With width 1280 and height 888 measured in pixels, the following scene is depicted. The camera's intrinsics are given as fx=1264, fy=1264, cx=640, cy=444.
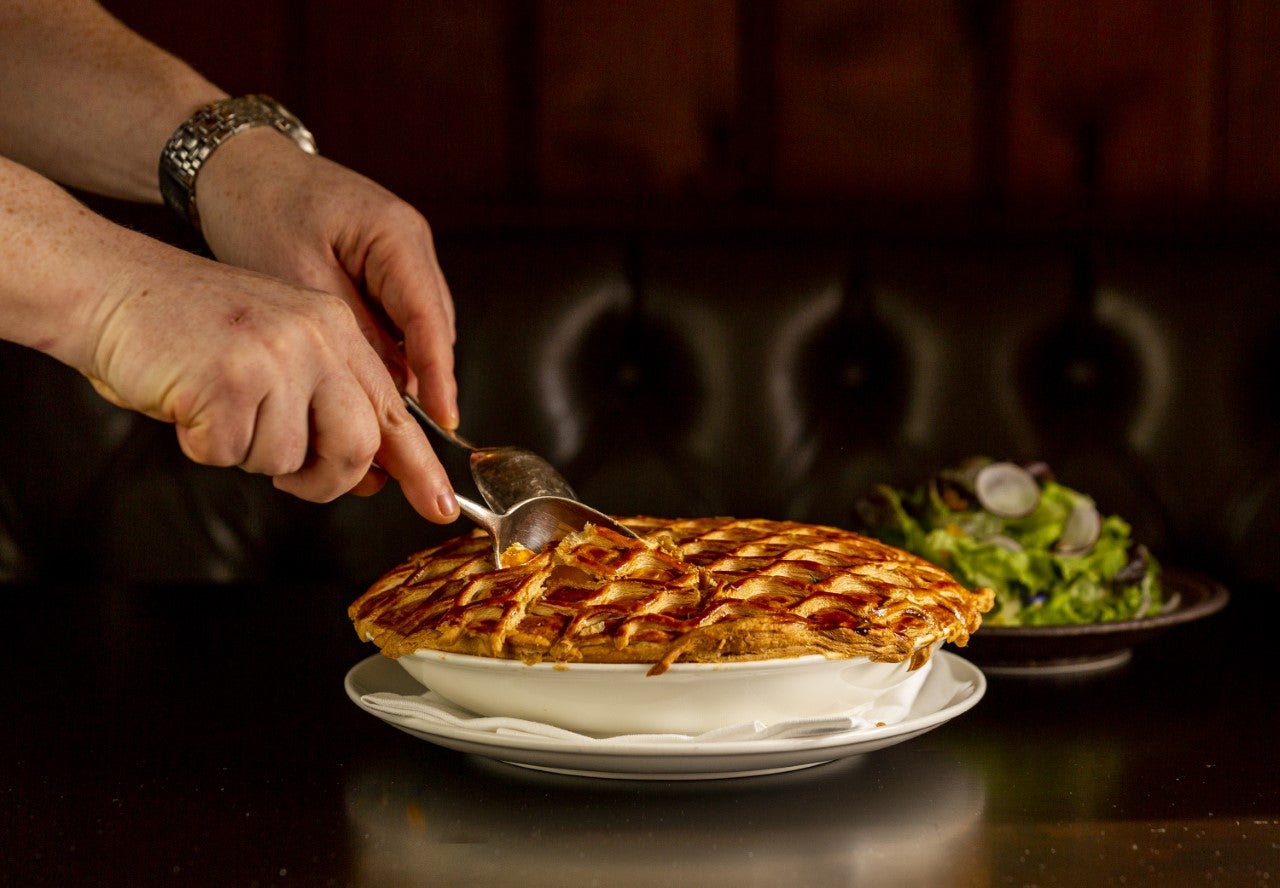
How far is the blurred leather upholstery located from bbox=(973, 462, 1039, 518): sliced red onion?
15.9 inches

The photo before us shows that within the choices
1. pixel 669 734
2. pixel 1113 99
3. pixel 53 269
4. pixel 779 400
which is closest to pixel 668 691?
pixel 669 734

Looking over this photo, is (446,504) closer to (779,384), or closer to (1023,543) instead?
(1023,543)

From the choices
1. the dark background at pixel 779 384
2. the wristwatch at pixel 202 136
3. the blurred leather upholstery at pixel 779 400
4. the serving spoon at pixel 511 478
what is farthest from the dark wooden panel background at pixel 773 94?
the serving spoon at pixel 511 478

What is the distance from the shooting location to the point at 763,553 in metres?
0.81

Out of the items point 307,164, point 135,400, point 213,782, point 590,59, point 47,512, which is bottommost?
point 47,512

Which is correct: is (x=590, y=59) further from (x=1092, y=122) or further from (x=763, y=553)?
(x=763, y=553)

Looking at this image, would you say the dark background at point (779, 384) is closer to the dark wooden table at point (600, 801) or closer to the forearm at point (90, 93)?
the forearm at point (90, 93)

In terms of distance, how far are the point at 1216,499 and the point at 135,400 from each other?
1.49 m

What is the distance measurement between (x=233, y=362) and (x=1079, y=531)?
93cm

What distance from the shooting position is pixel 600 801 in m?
0.70

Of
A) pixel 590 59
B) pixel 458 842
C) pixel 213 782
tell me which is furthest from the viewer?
pixel 590 59

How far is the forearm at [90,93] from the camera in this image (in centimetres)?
121

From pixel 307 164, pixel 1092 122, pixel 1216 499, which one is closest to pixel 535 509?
pixel 307 164

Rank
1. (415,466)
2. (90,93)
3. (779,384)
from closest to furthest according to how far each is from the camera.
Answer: (415,466) → (90,93) → (779,384)
